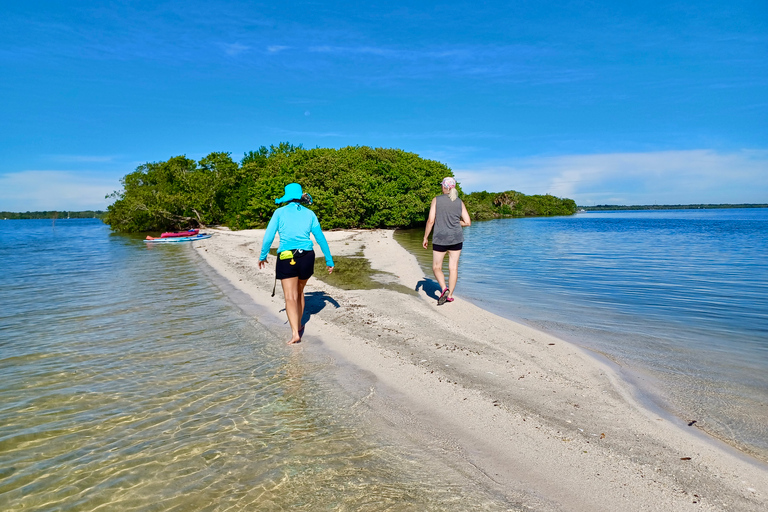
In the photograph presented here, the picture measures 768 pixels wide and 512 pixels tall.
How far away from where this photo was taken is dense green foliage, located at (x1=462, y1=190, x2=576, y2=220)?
110m

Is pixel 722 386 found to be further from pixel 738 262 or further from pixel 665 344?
pixel 738 262

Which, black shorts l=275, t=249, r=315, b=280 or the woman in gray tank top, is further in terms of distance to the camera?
the woman in gray tank top

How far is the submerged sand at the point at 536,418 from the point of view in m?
3.10

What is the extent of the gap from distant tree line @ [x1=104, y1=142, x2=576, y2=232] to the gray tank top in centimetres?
3472

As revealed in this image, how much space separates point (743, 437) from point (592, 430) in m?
1.27

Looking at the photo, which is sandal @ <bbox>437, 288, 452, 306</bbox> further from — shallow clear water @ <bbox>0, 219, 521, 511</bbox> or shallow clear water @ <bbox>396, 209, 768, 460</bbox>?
shallow clear water @ <bbox>0, 219, 521, 511</bbox>

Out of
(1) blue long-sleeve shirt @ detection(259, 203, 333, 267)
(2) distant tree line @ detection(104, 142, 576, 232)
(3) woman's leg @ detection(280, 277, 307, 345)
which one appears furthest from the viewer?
(2) distant tree line @ detection(104, 142, 576, 232)

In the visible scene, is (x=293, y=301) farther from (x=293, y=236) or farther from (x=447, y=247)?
(x=447, y=247)

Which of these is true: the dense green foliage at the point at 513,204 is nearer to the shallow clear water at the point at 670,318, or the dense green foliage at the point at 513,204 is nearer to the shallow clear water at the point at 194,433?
the shallow clear water at the point at 670,318

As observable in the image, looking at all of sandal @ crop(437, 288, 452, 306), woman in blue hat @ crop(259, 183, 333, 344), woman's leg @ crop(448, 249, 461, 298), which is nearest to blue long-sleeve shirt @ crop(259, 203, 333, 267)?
woman in blue hat @ crop(259, 183, 333, 344)

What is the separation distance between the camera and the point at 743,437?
3861 mm

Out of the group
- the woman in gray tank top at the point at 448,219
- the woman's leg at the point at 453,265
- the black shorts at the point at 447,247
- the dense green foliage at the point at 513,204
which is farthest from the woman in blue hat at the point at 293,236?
the dense green foliage at the point at 513,204

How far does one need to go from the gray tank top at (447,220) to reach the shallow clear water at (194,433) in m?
3.73

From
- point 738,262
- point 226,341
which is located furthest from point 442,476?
point 738,262
